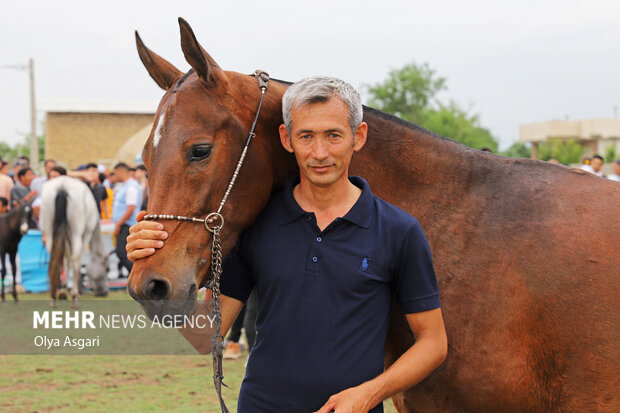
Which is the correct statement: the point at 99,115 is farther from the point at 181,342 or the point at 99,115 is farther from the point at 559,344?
the point at 559,344

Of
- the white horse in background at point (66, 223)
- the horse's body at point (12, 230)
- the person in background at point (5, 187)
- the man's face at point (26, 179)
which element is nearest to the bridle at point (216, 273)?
the white horse in background at point (66, 223)

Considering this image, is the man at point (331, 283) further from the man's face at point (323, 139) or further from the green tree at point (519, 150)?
the green tree at point (519, 150)

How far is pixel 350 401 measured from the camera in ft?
6.21

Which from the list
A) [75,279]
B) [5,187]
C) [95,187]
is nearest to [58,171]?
[95,187]

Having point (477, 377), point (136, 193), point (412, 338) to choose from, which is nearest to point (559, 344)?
point (477, 377)

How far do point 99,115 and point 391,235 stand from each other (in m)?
41.3

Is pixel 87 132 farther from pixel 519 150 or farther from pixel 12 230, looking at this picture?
pixel 519 150

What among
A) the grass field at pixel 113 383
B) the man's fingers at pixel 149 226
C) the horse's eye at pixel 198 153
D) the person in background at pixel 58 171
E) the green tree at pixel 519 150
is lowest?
the grass field at pixel 113 383

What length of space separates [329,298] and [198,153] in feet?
2.38

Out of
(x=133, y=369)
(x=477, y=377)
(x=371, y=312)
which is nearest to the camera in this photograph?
(x=371, y=312)

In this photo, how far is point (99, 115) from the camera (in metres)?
40.4

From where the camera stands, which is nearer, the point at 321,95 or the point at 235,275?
the point at 321,95

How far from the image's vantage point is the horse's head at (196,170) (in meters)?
2.06

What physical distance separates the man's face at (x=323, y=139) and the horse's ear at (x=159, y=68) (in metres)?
0.78
